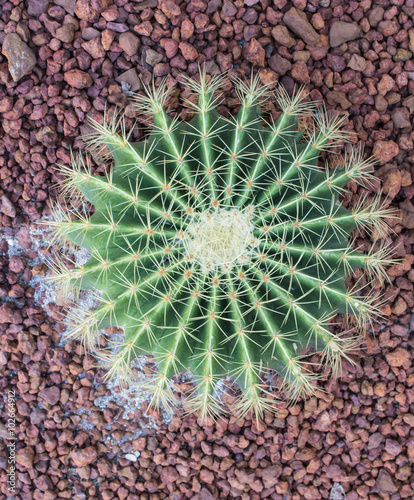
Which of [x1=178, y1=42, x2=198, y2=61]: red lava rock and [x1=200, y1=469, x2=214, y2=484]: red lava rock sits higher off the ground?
[x1=178, y1=42, x2=198, y2=61]: red lava rock

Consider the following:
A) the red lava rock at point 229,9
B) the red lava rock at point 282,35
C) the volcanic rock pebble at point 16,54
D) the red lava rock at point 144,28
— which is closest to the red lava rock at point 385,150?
the red lava rock at point 282,35

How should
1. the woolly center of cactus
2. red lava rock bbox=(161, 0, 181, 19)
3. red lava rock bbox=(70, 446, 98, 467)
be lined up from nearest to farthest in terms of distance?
the woolly center of cactus, red lava rock bbox=(161, 0, 181, 19), red lava rock bbox=(70, 446, 98, 467)

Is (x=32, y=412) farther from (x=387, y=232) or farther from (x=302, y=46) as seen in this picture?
(x=302, y=46)

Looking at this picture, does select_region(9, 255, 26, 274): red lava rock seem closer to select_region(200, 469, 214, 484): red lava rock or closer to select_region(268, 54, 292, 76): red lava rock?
select_region(200, 469, 214, 484): red lava rock

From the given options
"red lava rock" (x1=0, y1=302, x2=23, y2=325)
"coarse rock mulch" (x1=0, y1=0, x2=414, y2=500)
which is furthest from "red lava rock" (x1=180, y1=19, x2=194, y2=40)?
"red lava rock" (x1=0, y1=302, x2=23, y2=325)

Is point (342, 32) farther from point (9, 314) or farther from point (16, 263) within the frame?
point (9, 314)

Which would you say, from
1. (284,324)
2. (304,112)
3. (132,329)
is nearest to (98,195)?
(132,329)
